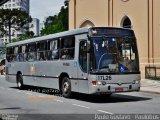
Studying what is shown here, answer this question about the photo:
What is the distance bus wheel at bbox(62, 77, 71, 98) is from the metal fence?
53.6 feet

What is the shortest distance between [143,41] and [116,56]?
68.3ft

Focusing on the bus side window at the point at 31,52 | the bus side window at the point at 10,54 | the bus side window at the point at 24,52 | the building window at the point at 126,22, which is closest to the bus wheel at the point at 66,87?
the bus side window at the point at 31,52

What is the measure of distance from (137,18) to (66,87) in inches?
797

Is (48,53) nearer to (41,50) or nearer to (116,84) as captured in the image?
(41,50)

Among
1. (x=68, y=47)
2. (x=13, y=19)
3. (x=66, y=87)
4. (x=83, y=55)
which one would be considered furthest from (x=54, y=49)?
(x=13, y=19)

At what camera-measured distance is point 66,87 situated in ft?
63.3

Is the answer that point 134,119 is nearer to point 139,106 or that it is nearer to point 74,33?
point 139,106

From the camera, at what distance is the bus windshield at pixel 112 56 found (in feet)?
55.1

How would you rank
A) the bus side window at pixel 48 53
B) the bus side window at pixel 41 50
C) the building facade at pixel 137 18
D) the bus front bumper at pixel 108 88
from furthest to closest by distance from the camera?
the building facade at pixel 137 18 → the bus side window at pixel 41 50 → the bus side window at pixel 48 53 → the bus front bumper at pixel 108 88

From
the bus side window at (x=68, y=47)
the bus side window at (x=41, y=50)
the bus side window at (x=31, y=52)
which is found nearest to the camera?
the bus side window at (x=68, y=47)

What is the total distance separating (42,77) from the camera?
22172 mm

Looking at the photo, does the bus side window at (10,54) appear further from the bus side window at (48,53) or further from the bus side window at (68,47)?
the bus side window at (68,47)

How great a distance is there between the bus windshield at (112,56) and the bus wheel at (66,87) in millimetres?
2481

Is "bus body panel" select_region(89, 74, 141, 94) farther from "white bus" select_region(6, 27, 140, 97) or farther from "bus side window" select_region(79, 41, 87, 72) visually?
"bus side window" select_region(79, 41, 87, 72)
